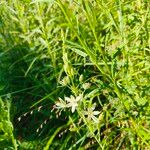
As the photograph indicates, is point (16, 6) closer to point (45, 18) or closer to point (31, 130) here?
point (45, 18)

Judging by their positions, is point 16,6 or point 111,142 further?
point 16,6

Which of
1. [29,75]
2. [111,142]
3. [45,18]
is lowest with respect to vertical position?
[111,142]

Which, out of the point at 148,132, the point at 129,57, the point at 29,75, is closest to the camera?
the point at 148,132

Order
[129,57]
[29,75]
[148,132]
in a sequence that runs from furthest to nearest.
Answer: [29,75] < [129,57] < [148,132]

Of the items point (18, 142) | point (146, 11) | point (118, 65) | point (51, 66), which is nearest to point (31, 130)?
point (18, 142)

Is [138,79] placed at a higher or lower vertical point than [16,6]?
lower

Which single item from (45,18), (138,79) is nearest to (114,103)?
(138,79)
